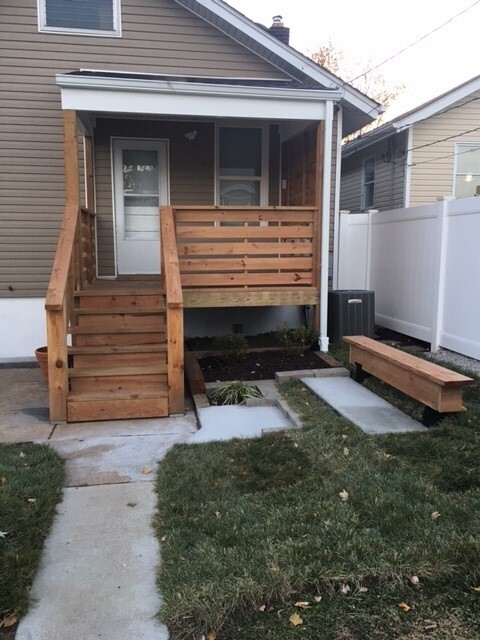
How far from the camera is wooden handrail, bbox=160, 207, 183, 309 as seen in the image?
16.6 feet

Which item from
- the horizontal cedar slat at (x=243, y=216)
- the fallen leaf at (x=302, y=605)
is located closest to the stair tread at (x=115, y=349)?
the horizontal cedar slat at (x=243, y=216)

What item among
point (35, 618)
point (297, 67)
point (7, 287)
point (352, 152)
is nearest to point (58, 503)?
point (35, 618)

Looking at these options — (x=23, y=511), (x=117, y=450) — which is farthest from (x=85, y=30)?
(x=23, y=511)

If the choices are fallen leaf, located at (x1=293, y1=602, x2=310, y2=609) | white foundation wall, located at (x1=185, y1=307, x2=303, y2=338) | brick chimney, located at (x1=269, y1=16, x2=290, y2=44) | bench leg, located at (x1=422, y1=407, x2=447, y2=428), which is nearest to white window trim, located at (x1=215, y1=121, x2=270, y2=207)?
white foundation wall, located at (x1=185, y1=307, x2=303, y2=338)

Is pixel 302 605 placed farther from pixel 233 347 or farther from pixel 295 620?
pixel 233 347

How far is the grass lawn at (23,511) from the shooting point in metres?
2.54

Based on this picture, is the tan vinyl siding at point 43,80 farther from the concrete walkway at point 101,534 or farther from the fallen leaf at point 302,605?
the fallen leaf at point 302,605

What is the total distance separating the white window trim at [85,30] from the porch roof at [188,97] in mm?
1551

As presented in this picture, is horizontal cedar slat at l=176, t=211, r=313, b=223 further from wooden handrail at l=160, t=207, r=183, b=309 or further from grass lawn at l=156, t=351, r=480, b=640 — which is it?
grass lawn at l=156, t=351, r=480, b=640

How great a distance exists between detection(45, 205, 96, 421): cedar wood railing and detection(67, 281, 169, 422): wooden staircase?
0.45ft

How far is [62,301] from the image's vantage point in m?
4.84

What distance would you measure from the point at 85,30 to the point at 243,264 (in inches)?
162

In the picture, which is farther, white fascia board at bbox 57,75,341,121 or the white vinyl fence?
the white vinyl fence

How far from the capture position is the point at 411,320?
25.9 ft
